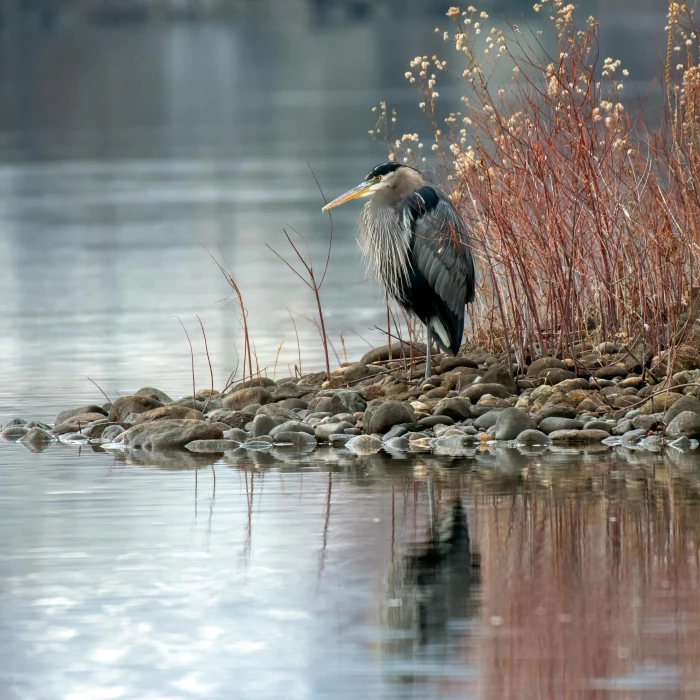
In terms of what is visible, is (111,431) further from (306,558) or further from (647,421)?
(306,558)

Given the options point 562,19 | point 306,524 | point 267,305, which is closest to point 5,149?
point 267,305

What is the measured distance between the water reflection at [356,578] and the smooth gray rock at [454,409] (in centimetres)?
78

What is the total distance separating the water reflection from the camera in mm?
3633

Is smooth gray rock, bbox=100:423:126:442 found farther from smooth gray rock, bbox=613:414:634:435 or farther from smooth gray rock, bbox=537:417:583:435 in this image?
smooth gray rock, bbox=613:414:634:435

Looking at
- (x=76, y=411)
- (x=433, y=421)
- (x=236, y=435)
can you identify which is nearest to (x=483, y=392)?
(x=433, y=421)

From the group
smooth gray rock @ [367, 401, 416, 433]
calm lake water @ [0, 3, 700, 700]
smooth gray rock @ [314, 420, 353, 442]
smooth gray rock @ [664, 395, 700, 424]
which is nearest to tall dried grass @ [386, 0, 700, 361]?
smooth gray rock @ [664, 395, 700, 424]

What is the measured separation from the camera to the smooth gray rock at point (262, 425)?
7129 mm

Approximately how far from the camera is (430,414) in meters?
7.37

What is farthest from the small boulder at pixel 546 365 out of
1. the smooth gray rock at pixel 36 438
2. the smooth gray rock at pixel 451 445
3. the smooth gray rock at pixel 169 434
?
the smooth gray rock at pixel 36 438

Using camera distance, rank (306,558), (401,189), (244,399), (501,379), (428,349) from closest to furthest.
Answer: (306,558), (501,379), (244,399), (428,349), (401,189)

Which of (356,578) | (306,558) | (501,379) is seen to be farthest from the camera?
(501,379)

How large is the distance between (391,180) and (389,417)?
1769 millimetres

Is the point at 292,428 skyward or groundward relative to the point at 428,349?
groundward

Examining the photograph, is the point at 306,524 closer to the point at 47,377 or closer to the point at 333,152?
the point at 47,377
